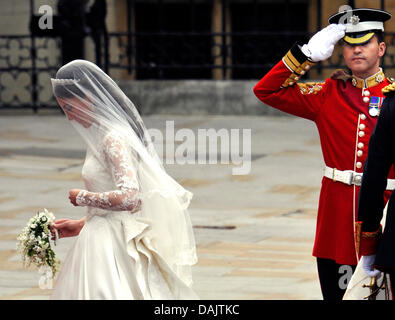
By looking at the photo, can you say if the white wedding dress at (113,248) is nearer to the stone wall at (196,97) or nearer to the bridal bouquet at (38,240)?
the bridal bouquet at (38,240)

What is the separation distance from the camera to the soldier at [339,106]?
19.4 ft

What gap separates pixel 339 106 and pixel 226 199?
214 inches

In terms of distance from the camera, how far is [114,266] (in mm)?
5945

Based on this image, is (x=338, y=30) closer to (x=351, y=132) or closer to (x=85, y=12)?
(x=351, y=132)

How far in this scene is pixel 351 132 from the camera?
599 cm

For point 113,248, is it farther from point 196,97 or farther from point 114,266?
point 196,97

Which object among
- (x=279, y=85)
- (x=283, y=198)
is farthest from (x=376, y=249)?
(x=283, y=198)

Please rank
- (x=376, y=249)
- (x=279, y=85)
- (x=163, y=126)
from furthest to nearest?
(x=163, y=126) < (x=279, y=85) < (x=376, y=249)

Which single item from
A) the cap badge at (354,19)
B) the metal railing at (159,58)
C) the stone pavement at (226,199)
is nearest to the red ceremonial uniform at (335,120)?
the cap badge at (354,19)

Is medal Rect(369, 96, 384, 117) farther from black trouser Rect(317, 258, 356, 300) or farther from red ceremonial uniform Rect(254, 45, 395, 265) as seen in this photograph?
black trouser Rect(317, 258, 356, 300)

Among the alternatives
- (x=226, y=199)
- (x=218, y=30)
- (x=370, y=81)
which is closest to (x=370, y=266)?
(x=370, y=81)

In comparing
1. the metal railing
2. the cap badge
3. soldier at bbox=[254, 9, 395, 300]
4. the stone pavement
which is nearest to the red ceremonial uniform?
soldier at bbox=[254, 9, 395, 300]

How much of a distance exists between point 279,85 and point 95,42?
36.2 ft

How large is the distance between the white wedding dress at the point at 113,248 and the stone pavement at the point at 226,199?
1.73m
